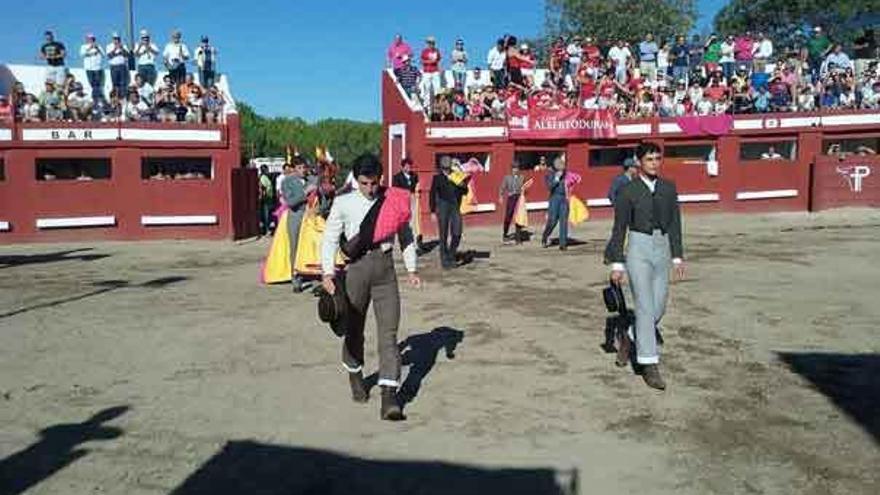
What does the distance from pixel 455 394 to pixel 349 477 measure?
176 cm

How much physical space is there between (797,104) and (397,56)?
1000cm

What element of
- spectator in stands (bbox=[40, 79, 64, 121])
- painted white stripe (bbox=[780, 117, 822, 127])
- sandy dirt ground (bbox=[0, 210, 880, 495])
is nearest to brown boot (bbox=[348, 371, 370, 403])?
sandy dirt ground (bbox=[0, 210, 880, 495])

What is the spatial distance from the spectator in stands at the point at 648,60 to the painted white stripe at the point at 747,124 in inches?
112

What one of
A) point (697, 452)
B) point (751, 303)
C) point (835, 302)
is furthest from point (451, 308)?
point (697, 452)

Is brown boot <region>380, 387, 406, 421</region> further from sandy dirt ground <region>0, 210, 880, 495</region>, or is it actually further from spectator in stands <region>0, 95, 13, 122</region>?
spectator in stands <region>0, 95, 13, 122</region>

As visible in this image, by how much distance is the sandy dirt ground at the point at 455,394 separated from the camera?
4820 mm

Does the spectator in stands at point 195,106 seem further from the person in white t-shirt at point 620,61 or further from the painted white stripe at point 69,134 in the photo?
the person in white t-shirt at point 620,61

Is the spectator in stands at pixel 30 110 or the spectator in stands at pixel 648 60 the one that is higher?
the spectator in stands at pixel 648 60

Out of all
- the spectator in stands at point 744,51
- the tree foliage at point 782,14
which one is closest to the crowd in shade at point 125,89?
the spectator in stands at point 744,51

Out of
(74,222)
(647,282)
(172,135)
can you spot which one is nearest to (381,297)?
(647,282)

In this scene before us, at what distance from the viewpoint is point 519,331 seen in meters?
8.64

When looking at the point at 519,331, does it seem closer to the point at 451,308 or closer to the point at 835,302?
the point at 451,308

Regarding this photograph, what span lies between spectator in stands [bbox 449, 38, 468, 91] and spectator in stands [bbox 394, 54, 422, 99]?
122 cm

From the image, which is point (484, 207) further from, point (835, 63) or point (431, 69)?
point (835, 63)
